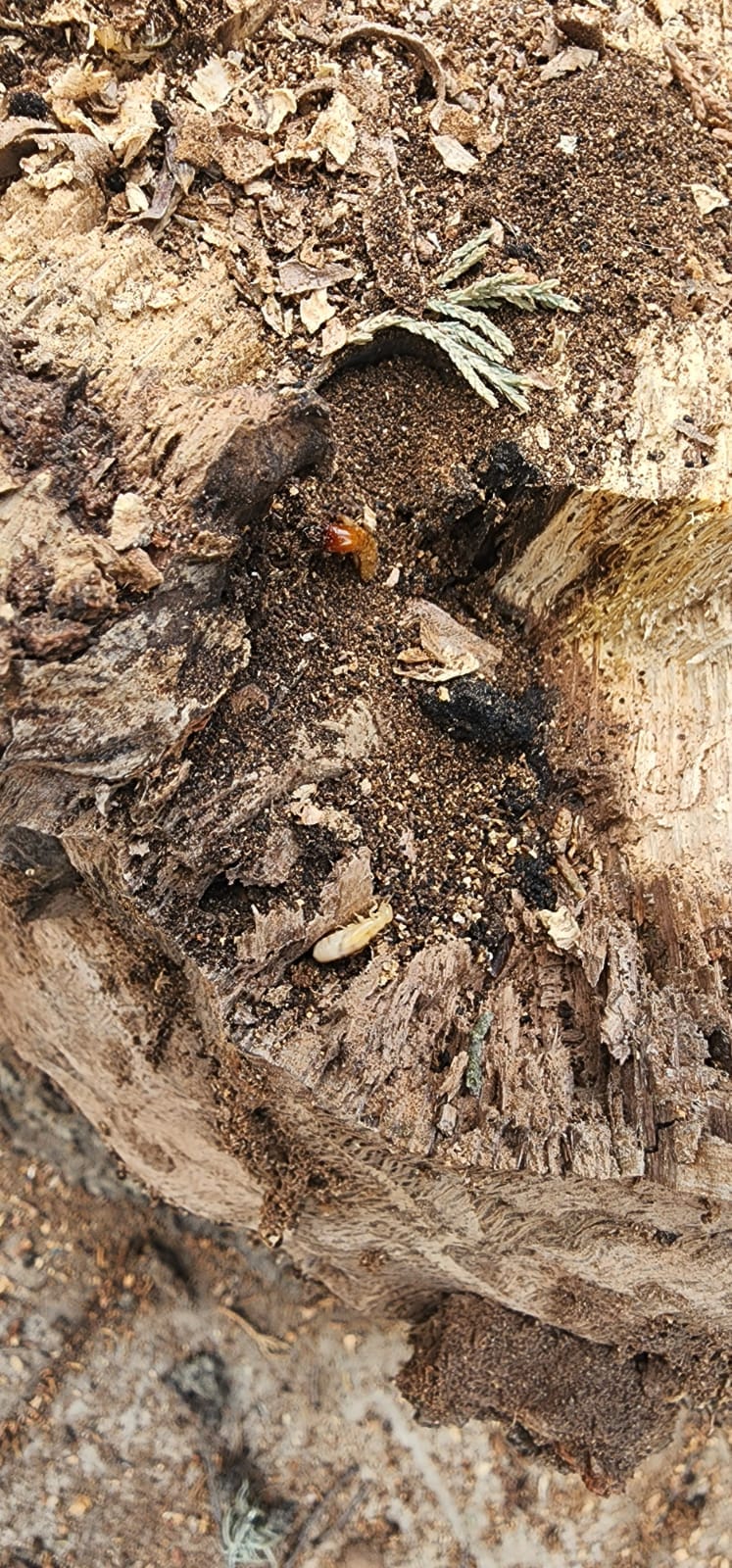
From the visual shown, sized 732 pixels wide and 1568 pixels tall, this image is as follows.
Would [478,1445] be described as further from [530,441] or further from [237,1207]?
[530,441]

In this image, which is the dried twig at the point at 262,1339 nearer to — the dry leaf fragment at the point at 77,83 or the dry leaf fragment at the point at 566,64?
the dry leaf fragment at the point at 77,83

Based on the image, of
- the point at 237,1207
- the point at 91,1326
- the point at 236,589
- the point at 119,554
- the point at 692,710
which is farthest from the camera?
the point at 91,1326

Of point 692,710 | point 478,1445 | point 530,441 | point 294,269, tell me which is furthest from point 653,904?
point 478,1445

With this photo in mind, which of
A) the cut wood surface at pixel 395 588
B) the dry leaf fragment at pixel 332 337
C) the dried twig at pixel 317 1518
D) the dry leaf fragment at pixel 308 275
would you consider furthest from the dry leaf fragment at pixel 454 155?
the dried twig at pixel 317 1518

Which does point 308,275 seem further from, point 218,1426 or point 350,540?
point 218,1426

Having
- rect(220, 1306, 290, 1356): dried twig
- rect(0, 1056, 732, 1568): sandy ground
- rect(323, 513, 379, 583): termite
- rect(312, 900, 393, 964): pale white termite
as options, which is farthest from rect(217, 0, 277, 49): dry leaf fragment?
rect(220, 1306, 290, 1356): dried twig
